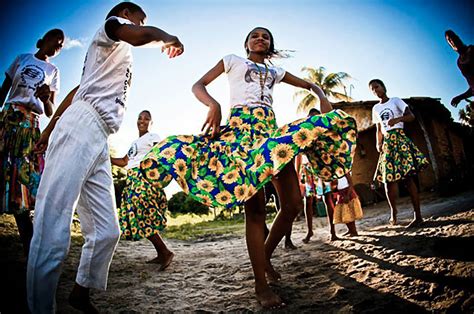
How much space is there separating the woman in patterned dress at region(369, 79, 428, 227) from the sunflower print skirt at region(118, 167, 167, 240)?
3.41 metres

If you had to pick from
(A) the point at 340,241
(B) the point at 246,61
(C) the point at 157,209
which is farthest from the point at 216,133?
(A) the point at 340,241

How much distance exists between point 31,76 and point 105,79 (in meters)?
1.59

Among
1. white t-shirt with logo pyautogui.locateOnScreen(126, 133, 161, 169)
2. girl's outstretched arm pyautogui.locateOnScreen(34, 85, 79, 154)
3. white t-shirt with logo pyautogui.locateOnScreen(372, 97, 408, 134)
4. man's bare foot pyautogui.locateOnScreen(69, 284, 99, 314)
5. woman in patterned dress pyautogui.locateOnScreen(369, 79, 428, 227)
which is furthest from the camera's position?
white t-shirt with logo pyautogui.locateOnScreen(372, 97, 408, 134)

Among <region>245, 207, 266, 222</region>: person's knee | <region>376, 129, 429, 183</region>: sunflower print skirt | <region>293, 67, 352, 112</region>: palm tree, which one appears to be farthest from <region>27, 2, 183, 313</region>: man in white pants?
<region>293, 67, 352, 112</region>: palm tree

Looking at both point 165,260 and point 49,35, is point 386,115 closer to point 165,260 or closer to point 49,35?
point 165,260

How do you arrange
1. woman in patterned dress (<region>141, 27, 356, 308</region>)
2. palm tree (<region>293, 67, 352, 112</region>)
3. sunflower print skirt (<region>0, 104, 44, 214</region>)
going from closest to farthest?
woman in patterned dress (<region>141, 27, 356, 308</region>), sunflower print skirt (<region>0, 104, 44, 214</region>), palm tree (<region>293, 67, 352, 112</region>)

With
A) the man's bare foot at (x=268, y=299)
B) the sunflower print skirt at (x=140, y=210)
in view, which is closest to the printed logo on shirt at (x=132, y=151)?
the sunflower print skirt at (x=140, y=210)

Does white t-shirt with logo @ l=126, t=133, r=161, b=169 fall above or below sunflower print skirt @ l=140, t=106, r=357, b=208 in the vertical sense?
above

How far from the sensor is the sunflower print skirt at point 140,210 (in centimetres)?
353

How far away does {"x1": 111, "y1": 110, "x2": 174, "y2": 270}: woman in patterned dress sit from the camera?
353 centimetres

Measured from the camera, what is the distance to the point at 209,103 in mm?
2021

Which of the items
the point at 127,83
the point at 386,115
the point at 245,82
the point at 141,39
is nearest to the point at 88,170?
the point at 127,83

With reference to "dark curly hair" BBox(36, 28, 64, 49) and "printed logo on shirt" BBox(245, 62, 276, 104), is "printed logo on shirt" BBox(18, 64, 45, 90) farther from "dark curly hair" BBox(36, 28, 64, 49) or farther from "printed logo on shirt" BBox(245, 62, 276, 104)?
"printed logo on shirt" BBox(245, 62, 276, 104)

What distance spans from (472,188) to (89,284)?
983cm
